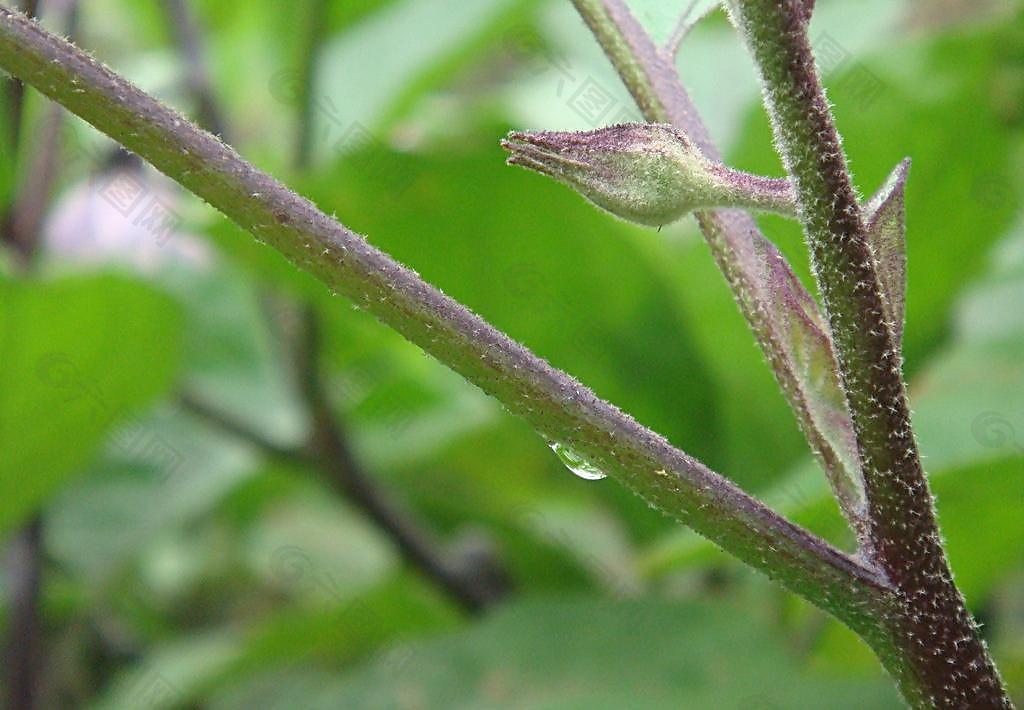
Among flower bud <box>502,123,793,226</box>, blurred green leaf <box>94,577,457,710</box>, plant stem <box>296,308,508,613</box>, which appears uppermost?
flower bud <box>502,123,793,226</box>

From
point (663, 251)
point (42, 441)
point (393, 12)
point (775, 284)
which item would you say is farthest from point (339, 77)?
point (775, 284)

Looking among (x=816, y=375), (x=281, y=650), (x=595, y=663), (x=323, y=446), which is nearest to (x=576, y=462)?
(x=816, y=375)

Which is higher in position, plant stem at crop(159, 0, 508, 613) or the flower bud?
the flower bud

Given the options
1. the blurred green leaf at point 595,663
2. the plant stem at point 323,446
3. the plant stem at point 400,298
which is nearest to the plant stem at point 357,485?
the plant stem at point 323,446

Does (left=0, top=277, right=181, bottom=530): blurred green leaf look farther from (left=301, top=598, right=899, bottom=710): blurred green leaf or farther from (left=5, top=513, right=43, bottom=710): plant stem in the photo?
(left=301, top=598, right=899, bottom=710): blurred green leaf

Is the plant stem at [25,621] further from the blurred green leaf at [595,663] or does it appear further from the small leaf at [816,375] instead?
the small leaf at [816,375]

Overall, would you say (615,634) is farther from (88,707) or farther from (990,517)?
(88,707)

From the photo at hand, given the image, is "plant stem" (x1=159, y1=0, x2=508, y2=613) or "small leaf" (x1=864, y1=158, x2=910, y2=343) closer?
"small leaf" (x1=864, y1=158, x2=910, y2=343)

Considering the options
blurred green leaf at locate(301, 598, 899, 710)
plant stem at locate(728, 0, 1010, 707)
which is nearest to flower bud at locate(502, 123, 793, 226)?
plant stem at locate(728, 0, 1010, 707)

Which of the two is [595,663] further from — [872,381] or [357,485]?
[872,381]
